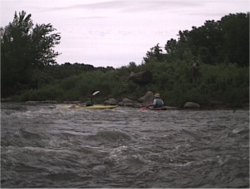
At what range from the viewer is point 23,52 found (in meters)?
32.1

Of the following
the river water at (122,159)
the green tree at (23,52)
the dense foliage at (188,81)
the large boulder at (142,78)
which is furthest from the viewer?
the green tree at (23,52)

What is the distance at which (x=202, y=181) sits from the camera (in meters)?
5.28

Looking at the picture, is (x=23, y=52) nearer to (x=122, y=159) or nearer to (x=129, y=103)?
(x=129, y=103)

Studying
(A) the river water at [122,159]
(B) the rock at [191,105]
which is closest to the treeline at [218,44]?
(B) the rock at [191,105]

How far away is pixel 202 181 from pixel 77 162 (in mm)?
2093

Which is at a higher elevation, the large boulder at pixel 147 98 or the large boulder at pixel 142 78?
the large boulder at pixel 142 78

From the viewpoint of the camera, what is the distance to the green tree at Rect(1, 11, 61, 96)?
102ft

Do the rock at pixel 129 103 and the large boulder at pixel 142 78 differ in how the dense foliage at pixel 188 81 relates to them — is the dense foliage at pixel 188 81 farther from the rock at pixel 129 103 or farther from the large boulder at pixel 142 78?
the rock at pixel 129 103

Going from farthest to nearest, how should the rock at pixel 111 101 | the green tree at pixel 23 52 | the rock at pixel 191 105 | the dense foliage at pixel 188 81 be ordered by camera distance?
the green tree at pixel 23 52 → the rock at pixel 111 101 → the dense foliage at pixel 188 81 → the rock at pixel 191 105

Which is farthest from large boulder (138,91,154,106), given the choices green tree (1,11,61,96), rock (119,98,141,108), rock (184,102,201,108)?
green tree (1,11,61,96)

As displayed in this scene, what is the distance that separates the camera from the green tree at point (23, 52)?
31.0 meters

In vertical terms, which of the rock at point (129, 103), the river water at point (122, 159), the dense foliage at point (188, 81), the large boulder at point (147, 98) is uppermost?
the dense foliage at point (188, 81)

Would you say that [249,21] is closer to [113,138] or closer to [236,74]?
[236,74]

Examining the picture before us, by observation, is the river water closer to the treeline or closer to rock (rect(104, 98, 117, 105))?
rock (rect(104, 98, 117, 105))
